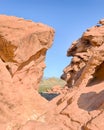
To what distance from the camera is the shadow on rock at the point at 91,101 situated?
35.6ft

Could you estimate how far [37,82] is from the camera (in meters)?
18.5

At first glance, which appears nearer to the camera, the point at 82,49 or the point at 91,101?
the point at 91,101

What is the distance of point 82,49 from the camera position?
3334cm

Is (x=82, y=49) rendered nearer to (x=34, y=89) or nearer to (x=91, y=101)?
(x=34, y=89)

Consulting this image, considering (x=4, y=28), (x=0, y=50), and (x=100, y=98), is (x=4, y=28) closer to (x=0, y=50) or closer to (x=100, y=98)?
(x=0, y=50)

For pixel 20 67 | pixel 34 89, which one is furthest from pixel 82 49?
pixel 34 89

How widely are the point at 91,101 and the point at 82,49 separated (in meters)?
22.2

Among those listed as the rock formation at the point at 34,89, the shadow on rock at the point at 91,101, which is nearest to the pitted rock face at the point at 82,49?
the rock formation at the point at 34,89

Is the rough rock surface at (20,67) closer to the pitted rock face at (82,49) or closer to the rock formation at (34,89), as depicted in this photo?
the rock formation at (34,89)

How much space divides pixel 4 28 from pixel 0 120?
743 cm

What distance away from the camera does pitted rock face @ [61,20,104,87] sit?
30.0 meters

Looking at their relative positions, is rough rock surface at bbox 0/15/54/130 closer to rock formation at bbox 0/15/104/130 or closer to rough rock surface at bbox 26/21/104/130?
rock formation at bbox 0/15/104/130

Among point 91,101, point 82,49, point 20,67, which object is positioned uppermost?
point 20,67

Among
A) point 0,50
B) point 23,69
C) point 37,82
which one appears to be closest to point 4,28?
point 0,50
